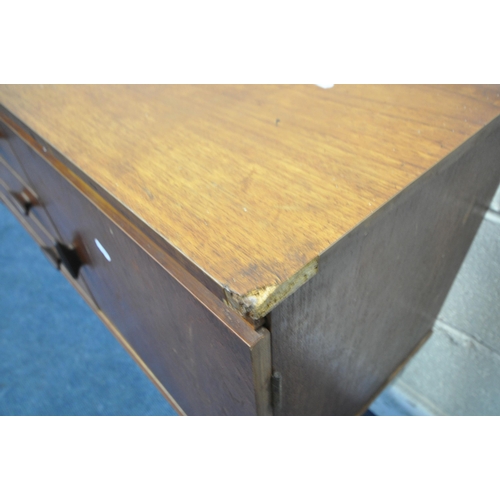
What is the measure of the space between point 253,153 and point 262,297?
6.4 inches

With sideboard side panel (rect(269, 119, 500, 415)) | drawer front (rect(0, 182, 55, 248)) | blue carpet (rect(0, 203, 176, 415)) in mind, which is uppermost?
sideboard side panel (rect(269, 119, 500, 415))

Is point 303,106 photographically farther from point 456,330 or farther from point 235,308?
point 456,330

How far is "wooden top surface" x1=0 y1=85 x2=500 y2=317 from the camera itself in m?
0.25

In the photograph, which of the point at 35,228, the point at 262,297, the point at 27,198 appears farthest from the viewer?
the point at 35,228

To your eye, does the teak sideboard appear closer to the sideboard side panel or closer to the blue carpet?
the sideboard side panel

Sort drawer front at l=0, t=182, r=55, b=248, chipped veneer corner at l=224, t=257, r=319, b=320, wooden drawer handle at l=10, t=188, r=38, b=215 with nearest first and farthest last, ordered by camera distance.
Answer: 1. chipped veneer corner at l=224, t=257, r=319, b=320
2. wooden drawer handle at l=10, t=188, r=38, b=215
3. drawer front at l=0, t=182, r=55, b=248

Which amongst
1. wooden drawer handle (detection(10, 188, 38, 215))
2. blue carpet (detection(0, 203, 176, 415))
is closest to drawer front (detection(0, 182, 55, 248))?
wooden drawer handle (detection(10, 188, 38, 215))

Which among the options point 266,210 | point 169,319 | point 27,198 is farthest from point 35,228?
point 266,210

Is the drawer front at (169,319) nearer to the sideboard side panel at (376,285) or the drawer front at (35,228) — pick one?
the sideboard side panel at (376,285)

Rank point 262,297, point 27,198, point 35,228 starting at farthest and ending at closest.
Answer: point 35,228 → point 27,198 → point 262,297

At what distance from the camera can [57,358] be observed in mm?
967

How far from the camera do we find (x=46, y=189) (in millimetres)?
526

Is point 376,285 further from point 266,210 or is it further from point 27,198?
point 27,198
